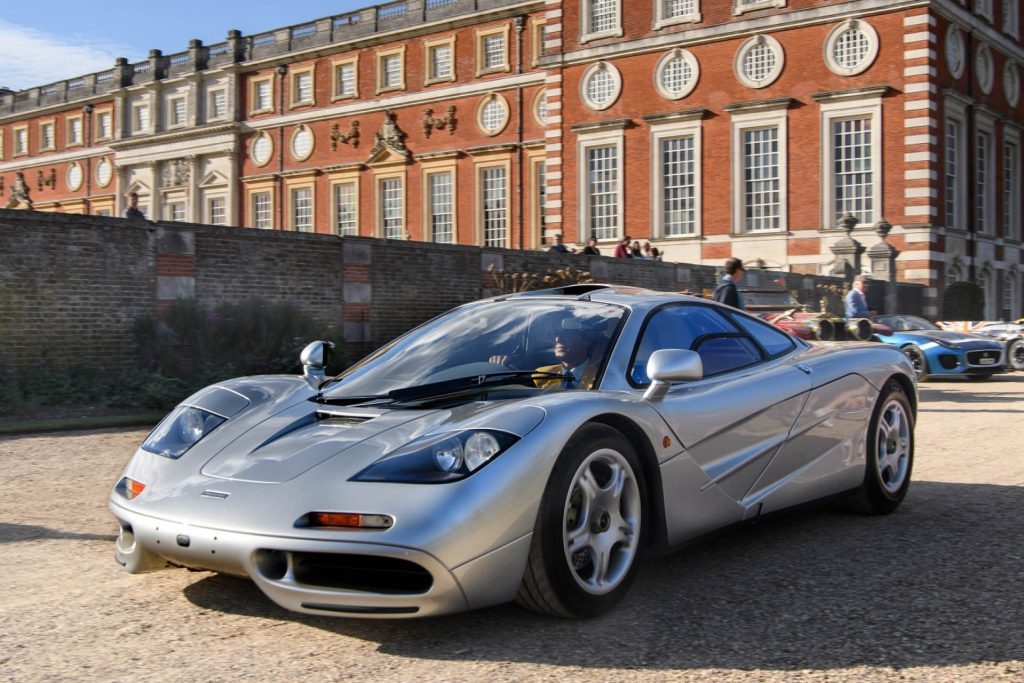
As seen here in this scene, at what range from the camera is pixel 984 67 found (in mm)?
36750

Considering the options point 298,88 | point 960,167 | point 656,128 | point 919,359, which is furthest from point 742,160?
point 298,88

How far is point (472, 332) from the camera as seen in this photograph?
4.89m

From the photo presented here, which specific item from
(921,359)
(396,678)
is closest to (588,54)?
(921,359)

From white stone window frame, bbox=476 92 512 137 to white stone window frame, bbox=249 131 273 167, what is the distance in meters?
13.4

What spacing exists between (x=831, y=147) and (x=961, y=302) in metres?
6.36

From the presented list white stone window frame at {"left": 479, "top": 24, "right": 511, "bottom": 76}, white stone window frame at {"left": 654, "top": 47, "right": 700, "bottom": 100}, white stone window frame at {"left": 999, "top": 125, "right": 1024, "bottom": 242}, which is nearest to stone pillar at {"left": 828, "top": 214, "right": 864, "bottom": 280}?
white stone window frame at {"left": 654, "top": 47, "right": 700, "bottom": 100}

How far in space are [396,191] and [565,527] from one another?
44.9 metres

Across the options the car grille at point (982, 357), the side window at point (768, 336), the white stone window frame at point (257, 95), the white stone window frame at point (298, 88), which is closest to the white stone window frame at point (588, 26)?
the white stone window frame at point (298, 88)

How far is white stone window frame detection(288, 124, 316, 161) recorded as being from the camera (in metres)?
50.7

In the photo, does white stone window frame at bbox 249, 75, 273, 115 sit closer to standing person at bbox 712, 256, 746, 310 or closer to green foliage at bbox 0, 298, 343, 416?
green foliage at bbox 0, 298, 343, 416

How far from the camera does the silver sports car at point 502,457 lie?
3512mm

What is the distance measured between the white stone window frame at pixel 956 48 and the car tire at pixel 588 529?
3371 cm

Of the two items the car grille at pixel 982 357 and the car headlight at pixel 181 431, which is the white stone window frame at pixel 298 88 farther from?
the car headlight at pixel 181 431

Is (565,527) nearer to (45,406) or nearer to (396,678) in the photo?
(396,678)
